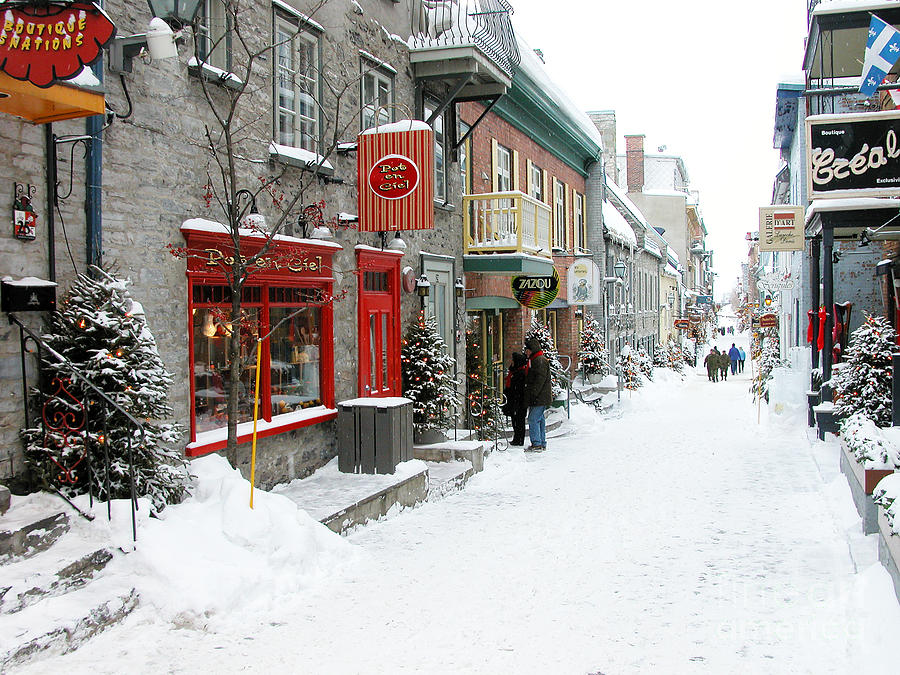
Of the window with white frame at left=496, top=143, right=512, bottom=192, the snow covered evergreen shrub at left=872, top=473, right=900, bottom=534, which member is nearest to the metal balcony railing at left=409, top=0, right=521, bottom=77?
the window with white frame at left=496, top=143, right=512, bottom=192

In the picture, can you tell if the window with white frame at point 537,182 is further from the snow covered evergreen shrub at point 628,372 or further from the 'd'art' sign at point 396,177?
the 'd'art' sign at point 396,177

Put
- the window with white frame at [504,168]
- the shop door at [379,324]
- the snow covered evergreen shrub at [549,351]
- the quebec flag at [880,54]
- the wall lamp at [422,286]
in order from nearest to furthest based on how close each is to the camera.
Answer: the shop door at [379,324] < the quebec flag at [880,54] < the wall lamp at [422,286] < the window with white frame at [504,168] < the snow covered evergreen shrub at [549,351]

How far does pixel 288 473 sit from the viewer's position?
9.08m

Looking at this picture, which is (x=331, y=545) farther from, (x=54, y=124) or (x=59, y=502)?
(x=54, y=124)

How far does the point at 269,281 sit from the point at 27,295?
10.5ft

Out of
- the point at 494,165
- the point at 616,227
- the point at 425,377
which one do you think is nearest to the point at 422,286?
the point at 425,377

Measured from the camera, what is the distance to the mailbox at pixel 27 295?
5691 millimetres

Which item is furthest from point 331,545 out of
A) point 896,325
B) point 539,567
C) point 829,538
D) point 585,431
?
point 896,325

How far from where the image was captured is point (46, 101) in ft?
18.3

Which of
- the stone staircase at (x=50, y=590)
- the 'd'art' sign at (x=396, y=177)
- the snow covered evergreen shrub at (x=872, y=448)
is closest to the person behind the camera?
the stone staircase at (x=50, y=590)

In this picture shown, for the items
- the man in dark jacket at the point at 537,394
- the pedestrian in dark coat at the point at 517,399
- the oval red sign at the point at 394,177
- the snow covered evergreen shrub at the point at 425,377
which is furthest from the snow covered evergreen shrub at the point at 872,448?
the pedestrian in dark coat at the point at 517,399

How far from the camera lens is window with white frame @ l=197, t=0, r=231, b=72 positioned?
794cm

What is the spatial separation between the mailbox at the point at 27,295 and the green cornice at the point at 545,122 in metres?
11.8

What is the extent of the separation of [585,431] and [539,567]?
Result: 10125 millimetres
